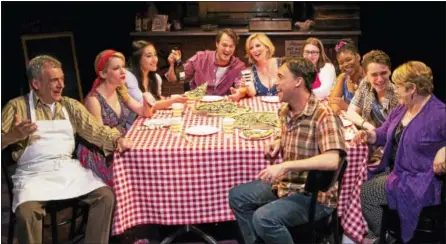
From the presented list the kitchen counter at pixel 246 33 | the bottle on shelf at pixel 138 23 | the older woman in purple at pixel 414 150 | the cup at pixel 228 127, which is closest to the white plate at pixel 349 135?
the older woman in purple at pixel 414 150

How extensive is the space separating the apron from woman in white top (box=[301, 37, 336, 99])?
1898 mm

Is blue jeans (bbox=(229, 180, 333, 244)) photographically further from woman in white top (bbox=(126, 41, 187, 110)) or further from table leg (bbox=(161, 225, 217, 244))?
woman in white top (bbox=(126, 41, 187, 110))

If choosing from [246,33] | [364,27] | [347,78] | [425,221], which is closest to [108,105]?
[347,78]

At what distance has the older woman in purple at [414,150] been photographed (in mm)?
2789

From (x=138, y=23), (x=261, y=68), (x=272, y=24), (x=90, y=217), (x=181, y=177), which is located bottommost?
(x=90, y=217)

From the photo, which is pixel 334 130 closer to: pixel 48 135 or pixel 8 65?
pixel 48 135

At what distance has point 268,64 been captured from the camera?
14.8ft

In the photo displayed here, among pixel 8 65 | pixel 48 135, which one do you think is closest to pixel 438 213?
pixel 48 135

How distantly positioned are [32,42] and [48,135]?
9.06ft

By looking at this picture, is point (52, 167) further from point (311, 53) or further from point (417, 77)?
point (311, 53)

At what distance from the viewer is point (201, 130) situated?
3.23 metres

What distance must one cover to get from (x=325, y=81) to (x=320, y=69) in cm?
16

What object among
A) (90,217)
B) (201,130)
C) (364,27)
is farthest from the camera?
(364,27)

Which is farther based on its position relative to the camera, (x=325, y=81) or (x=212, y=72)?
(x=212, y=72)
